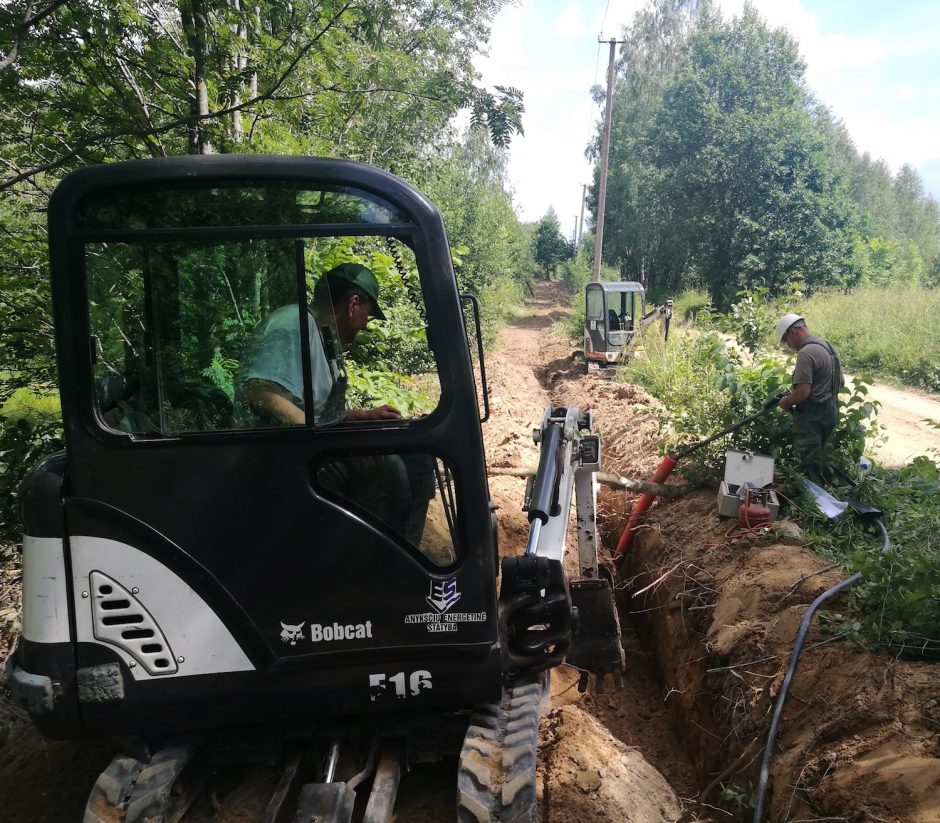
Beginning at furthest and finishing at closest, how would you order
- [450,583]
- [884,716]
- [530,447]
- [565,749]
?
1. [530,447]
2. [565,749]
3. [884,716]
4. [450,583]

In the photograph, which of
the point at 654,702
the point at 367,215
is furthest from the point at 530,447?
the point at 367,215

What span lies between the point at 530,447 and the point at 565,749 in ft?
19.4

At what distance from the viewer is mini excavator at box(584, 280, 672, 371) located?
16.5 m

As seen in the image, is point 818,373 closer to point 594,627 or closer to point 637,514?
point 637,514

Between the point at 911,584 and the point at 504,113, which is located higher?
the point at 504,113

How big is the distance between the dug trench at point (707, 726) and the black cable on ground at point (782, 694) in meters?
0.08

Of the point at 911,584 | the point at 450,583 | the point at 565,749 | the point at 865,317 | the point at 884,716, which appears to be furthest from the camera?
the point at 865,317

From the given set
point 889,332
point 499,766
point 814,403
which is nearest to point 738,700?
point 499,766

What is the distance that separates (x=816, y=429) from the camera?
6.12 metres

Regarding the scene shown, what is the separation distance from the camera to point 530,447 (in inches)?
378

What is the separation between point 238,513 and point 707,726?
324cm

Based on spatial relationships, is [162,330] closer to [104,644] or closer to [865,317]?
[104,644]

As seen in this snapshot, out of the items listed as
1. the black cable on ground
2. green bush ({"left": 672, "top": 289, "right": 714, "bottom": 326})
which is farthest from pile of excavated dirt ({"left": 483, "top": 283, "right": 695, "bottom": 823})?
green bush ({"left": 672, "top": 289, "right": 714, "bottom": 326})

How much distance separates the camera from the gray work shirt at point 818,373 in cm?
602
